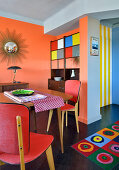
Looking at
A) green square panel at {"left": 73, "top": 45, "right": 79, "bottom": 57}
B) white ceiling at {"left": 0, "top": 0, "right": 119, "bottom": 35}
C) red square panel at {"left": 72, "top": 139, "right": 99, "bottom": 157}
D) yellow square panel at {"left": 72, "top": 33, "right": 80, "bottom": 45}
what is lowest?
red square panel at {"left": 72, "top": 139, "right": 99, "bottom": 157}

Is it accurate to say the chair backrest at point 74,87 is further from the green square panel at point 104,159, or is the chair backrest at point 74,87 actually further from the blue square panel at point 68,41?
the blue square panel at point 68,41

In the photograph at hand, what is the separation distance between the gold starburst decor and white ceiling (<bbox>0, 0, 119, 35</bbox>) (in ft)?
1.74

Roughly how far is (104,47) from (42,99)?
356cm

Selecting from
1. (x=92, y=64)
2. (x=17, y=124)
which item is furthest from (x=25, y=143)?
(x=92, y=64)

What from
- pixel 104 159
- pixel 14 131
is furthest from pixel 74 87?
pixel 14 131

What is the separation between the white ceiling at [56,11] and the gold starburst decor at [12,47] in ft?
1.74

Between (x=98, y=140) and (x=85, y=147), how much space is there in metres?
0.32

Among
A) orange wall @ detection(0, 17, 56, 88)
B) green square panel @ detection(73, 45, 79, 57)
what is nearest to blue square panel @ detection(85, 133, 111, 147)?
green square panel @ detection(73, 45, 79, 57)

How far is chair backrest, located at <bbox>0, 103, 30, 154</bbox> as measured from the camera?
85 cm

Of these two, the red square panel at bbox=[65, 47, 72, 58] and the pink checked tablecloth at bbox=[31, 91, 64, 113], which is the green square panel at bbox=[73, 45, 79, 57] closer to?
the red square panel at bbox=[65, 47, 72, 58]

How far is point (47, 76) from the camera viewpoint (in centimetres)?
455

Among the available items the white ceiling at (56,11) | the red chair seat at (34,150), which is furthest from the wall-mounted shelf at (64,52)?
the red chair seat at (34,150)

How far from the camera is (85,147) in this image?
1.93 m

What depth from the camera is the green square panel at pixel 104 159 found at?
1.56 metres
